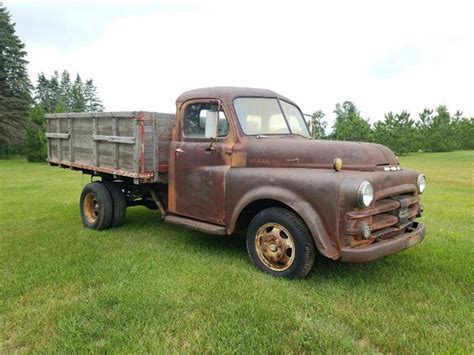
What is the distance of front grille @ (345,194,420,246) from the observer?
3.96 meters

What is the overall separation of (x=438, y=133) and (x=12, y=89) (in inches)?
1703

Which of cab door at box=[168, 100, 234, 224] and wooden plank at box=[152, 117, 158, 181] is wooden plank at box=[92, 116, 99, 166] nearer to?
wooden plank at box=[152, 117, 158, 181]

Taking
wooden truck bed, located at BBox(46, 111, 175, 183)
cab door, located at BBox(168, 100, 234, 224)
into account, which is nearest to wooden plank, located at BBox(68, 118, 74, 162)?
wooden truck bed, located at BBox(46, 111, 175, 183)

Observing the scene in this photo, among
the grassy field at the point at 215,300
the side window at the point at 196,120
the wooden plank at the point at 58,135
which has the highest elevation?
the side window at the point at 196,120

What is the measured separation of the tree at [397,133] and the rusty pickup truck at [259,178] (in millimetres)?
38912

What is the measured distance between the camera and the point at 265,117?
17.6 ft

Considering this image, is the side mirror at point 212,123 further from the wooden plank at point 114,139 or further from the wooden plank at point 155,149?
the wooden plank at point 114,139

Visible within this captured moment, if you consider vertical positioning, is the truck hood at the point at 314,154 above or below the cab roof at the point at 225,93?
below

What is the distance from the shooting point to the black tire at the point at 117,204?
22.5ft

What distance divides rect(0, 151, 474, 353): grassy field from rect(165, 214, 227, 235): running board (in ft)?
1.17

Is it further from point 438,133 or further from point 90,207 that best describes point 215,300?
point 438,133

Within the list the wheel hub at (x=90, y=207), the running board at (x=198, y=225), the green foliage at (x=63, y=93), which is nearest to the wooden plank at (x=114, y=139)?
the wheel hub at (x=90, y=207)

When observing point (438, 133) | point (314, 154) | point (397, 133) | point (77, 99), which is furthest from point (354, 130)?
point (77, 99)

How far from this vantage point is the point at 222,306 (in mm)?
3742
